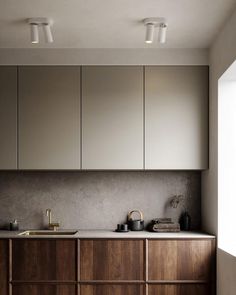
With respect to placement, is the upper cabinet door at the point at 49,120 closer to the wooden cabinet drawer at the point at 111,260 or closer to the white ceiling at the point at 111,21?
the white ceiling at the point at 111,21

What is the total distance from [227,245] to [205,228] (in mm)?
626

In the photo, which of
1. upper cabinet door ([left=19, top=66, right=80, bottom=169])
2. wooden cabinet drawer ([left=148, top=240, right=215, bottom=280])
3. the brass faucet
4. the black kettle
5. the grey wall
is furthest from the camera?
the brass faucet

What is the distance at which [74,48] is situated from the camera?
17.2ft

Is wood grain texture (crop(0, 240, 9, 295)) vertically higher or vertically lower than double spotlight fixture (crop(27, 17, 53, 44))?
lower

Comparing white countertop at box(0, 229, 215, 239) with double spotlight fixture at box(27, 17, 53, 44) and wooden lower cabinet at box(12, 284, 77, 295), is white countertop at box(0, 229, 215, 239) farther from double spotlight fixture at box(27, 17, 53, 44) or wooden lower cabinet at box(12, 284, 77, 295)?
double spotlight fixture at box(27, 17, 53, 44)

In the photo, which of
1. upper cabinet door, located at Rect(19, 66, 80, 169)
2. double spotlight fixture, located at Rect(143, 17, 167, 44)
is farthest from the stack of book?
double spotlight fixture, located at Rect(143, 17, 167, 44)

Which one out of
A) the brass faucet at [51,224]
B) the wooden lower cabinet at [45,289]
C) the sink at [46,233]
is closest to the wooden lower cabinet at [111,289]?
the wooden lower cabinet at [45,289]

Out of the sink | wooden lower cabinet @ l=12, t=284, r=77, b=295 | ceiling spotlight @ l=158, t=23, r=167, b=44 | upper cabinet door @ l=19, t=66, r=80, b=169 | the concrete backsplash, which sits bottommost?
wooden lower cabinet @ l=12, t=284, r=77, b=295

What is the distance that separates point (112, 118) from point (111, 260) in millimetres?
1337

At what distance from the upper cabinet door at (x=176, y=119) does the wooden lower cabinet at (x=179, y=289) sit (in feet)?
3.63

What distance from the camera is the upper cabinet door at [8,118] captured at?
205 inches

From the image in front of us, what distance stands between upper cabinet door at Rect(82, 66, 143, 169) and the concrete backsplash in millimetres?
441

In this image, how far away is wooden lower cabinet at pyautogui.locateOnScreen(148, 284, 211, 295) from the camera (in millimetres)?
4863

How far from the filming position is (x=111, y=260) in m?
4.86
